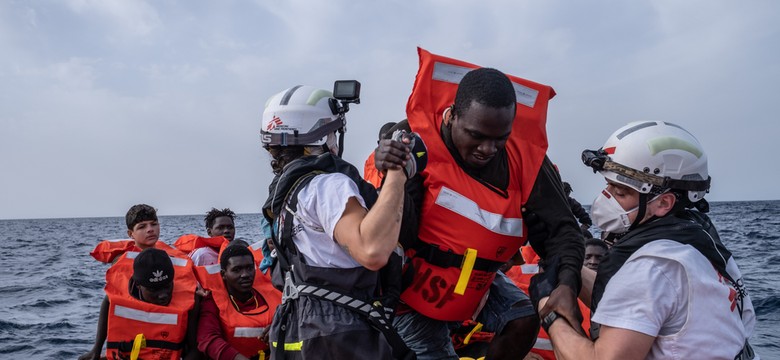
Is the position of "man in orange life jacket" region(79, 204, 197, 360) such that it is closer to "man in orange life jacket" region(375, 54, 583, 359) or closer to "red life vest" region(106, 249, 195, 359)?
"red life vest" region(106, 249, 195, 359)

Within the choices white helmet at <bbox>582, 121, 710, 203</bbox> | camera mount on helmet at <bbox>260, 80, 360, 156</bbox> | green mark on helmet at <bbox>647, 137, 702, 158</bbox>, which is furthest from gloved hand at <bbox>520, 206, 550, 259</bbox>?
camera mount on helmet at <bbox>260, 80, 360, 156</bbox>

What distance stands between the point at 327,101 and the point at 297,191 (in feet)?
2.40

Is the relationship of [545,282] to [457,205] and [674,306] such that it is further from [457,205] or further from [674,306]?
[674,306]

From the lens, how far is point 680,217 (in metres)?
3.30

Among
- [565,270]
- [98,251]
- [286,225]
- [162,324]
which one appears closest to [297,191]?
[286,225]

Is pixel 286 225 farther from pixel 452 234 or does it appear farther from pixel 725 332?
pixel 725 332

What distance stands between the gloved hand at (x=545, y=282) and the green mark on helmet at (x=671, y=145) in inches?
32.6

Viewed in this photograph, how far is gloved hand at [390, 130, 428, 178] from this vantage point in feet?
10.2

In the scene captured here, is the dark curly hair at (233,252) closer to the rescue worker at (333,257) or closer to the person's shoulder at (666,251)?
the rescue worker at (333,257)

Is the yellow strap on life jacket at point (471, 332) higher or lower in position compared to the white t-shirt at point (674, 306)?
lower

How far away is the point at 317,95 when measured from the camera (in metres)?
3.69

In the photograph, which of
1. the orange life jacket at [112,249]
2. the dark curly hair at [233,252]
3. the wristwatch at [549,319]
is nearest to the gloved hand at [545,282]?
the wristwatch at [549,319]

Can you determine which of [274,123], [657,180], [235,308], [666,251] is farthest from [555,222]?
[235,308]

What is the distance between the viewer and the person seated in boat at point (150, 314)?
20.5 feet
